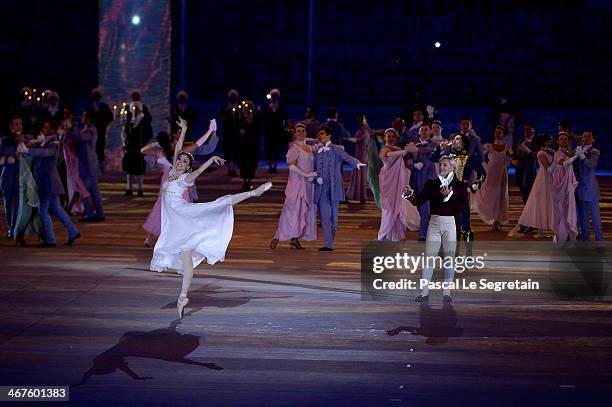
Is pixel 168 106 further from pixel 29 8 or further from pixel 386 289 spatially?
pixel 386 289

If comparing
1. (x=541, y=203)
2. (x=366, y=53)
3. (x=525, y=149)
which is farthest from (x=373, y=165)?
(x=366, y=53)

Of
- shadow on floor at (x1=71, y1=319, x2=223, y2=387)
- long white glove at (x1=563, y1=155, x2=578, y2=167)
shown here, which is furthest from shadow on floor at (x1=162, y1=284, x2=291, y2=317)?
long white glove at (x1=563, y1=155, x2=578, y2=167)

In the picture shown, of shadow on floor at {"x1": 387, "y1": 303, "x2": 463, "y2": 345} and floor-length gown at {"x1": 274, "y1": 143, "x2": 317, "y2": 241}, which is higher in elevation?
floor-length gown at {"x1": 274, "y1": 143, "x2": 317, "y2": 241}

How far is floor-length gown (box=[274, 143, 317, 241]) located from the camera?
17688mm

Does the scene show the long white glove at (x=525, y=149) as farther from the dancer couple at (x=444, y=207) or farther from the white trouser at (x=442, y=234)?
the white trouser at (x=442, y=234)

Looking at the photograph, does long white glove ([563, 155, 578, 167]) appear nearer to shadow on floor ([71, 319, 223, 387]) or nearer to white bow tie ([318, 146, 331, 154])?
white bow tie ([318, 146, 331, 154])

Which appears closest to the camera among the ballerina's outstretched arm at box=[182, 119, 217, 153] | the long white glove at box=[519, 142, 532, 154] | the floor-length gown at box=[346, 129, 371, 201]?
the ballerina's outstretched arm at box=[182, 119, 217, 153]

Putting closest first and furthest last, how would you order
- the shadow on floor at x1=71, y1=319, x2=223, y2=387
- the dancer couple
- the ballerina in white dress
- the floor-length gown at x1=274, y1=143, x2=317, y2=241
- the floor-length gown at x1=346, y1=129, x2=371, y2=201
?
the shadow on floor at x1=71, y1=319, x2=223, y2=387
the ballerina in white dress
the dancer couple
the floor-length gown at x1=274, y1=143, x2=317, y2=241
the floor-length gown at x1=346, y1=129, x2=371, y2=201

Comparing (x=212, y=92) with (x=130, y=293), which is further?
(x=212, y=92)

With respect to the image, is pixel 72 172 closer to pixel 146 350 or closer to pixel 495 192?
pixel 495 192

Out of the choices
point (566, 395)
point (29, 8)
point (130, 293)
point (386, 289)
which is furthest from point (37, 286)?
point (29, 8)

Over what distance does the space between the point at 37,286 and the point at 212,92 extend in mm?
27358

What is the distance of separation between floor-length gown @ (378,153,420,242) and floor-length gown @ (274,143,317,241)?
42.6 inches

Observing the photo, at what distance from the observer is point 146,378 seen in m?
9.75
